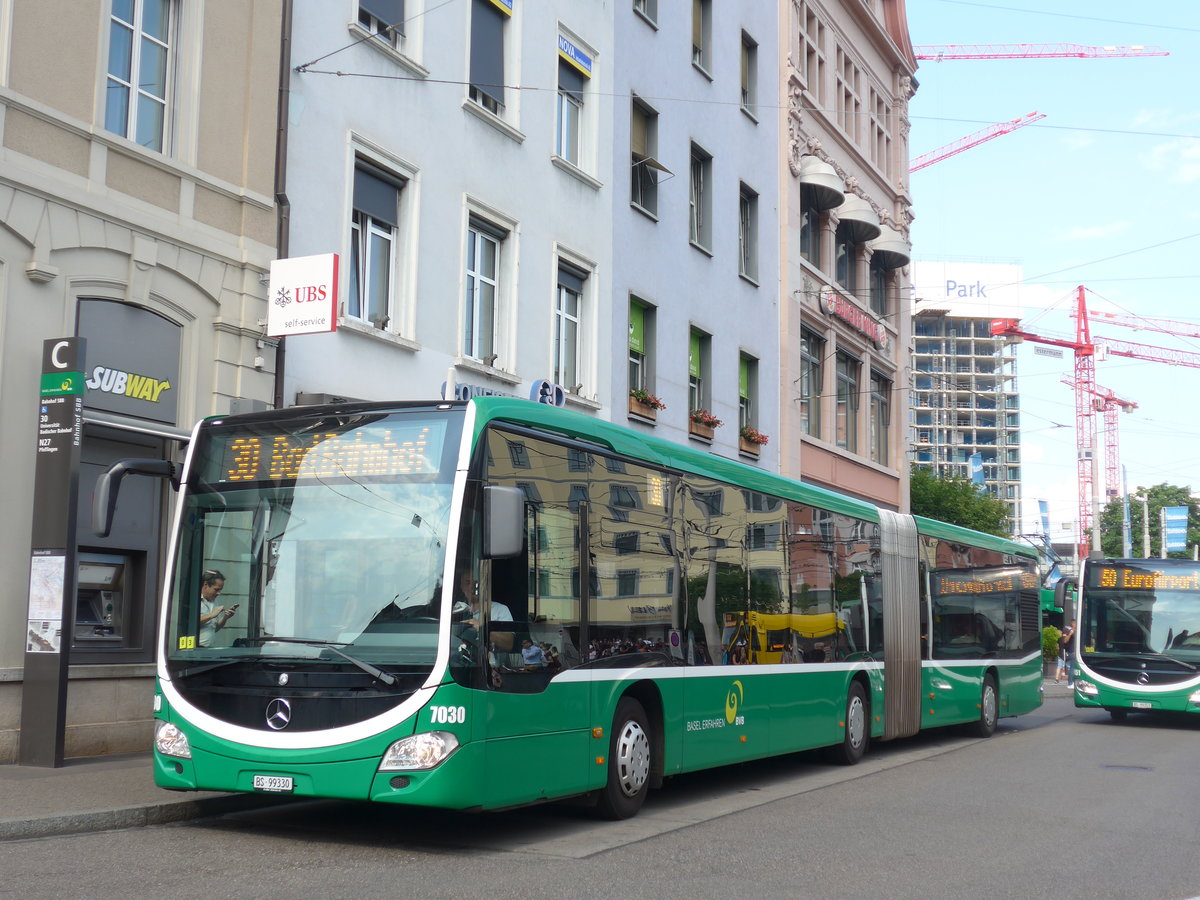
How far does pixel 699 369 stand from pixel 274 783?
18983 mm

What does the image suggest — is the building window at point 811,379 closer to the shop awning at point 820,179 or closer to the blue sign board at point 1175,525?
the shop awning at point 820,179

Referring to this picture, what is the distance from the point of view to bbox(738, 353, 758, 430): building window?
28594 mm

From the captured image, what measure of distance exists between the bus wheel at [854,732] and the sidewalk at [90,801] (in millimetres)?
6818

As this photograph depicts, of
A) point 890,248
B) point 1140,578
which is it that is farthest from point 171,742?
point 890,248

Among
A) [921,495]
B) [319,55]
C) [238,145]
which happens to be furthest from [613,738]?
[921,495]

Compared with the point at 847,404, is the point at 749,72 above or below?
above

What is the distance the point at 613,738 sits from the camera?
10117 mm

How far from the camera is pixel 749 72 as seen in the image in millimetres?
29688

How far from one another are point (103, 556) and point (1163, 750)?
13196 mm

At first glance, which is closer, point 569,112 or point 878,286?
point 569,112

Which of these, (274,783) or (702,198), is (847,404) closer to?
(702,198)

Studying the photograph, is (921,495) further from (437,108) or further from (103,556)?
(103,556)

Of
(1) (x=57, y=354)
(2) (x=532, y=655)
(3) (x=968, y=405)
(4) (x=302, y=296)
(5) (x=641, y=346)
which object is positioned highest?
(3) (x=968, y=405)

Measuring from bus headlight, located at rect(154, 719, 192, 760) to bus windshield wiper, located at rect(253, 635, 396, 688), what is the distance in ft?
2.88
